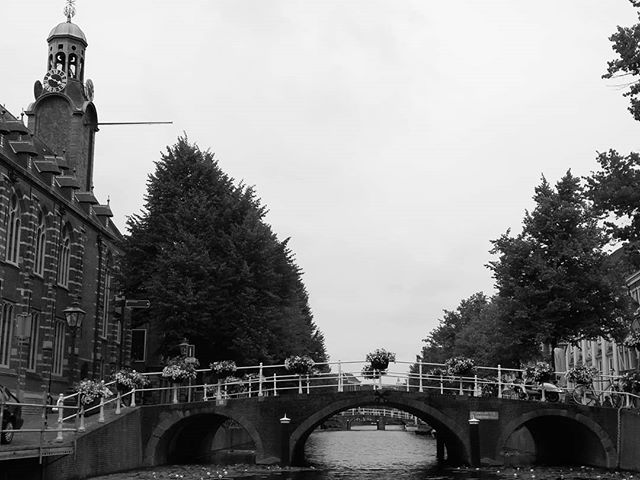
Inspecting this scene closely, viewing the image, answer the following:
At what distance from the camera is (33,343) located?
37.7m

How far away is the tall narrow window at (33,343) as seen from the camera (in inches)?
1464

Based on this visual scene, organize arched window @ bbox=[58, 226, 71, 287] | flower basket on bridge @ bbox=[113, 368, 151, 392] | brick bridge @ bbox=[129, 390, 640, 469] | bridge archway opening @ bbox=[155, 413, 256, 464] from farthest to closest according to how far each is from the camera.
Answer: arched window @ bbox=[58, 226, 71, 287] → bridge archway opening @ bbox=[155, 413, 256, 464] → flower basket on bridge @ bbox=[113, 368, 151, 392] → brick bridge @ bbox=[129, 390, 640, 469]

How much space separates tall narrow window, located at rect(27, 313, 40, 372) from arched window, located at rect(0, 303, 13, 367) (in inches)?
79.0

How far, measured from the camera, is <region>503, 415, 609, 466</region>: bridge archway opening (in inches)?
1184

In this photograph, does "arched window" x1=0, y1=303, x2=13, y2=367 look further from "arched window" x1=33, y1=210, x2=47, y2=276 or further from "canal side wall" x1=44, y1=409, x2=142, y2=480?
"canal side wall" x1=44, y1=409, x2=142, y2=480

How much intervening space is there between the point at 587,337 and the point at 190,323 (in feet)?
62.2

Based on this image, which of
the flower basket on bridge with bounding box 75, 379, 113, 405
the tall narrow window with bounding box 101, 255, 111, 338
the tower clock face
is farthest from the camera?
the tower clock face

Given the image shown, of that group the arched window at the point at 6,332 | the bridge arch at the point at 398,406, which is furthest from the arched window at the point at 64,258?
the bridge arch at the point at 398,406

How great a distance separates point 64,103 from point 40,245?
15543 mm

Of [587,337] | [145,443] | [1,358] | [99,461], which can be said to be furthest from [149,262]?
[587,337]

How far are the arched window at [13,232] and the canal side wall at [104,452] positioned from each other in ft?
37.4

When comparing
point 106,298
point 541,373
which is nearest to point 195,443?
point 106,298

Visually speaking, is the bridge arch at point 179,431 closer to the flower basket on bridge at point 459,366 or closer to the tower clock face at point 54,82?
the flower basket on bridge at point 459,366

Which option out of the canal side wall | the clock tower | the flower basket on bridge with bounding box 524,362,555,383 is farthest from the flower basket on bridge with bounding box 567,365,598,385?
the clock tower
